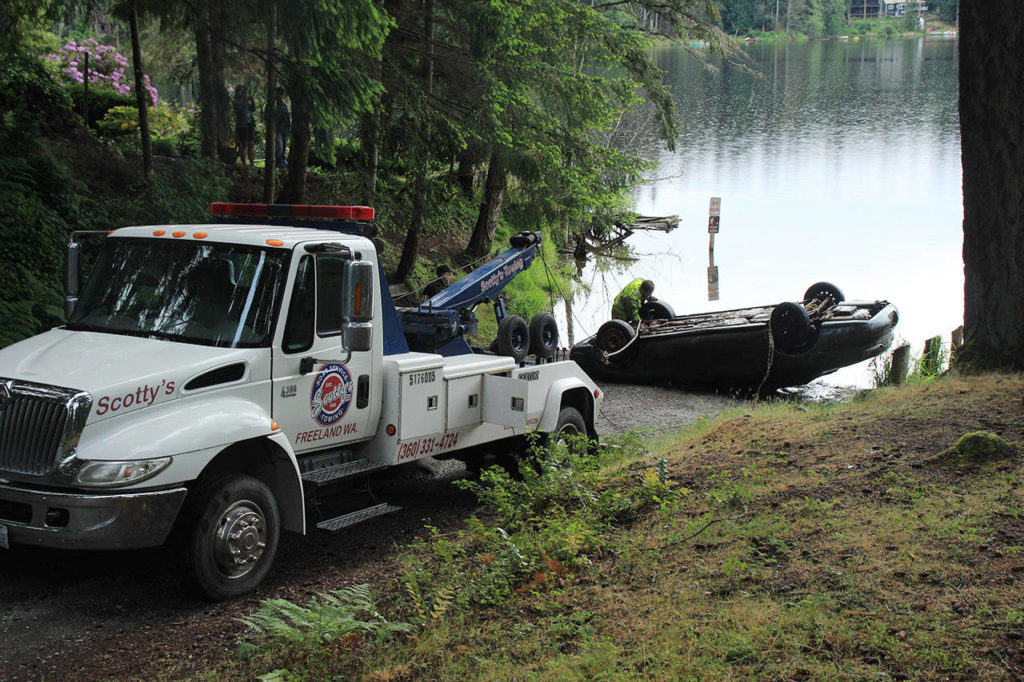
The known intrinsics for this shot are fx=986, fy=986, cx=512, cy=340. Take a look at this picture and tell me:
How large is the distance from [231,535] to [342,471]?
1233 millimetres

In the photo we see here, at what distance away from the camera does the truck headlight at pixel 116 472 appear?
18.9ft

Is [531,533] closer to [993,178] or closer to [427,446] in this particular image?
[427,446]

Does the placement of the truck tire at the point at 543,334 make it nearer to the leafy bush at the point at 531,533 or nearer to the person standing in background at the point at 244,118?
the leafy bush at the point at 531,533

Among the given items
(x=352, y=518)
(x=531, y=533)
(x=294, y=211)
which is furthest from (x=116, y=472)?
(x=294, y=211)

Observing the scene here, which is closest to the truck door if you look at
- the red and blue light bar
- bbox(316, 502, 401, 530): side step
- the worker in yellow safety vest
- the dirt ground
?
bbox(316, 502, 401, 530): side step

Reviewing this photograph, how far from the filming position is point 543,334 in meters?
12.7

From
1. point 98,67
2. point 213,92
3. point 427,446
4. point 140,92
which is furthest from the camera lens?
point 98,67

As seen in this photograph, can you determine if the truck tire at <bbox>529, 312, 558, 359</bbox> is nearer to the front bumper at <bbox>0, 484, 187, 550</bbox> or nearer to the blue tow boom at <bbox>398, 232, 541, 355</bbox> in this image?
the blue tow boom at <bbox>398, 232, 541, 355</bbox>

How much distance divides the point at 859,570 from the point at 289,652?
3.06m

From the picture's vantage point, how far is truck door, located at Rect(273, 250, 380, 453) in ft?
22.6

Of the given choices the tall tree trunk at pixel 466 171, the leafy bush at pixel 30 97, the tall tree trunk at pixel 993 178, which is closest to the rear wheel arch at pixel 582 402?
the tall tree trunk at pixel 993 178

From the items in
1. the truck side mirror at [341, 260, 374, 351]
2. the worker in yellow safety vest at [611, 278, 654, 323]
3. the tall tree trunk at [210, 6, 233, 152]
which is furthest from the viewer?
the worker in yellow safety vest at [611, 278, 654, 323]

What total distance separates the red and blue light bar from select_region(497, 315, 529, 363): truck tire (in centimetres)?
411

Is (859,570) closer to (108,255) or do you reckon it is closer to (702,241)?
(108,255)
